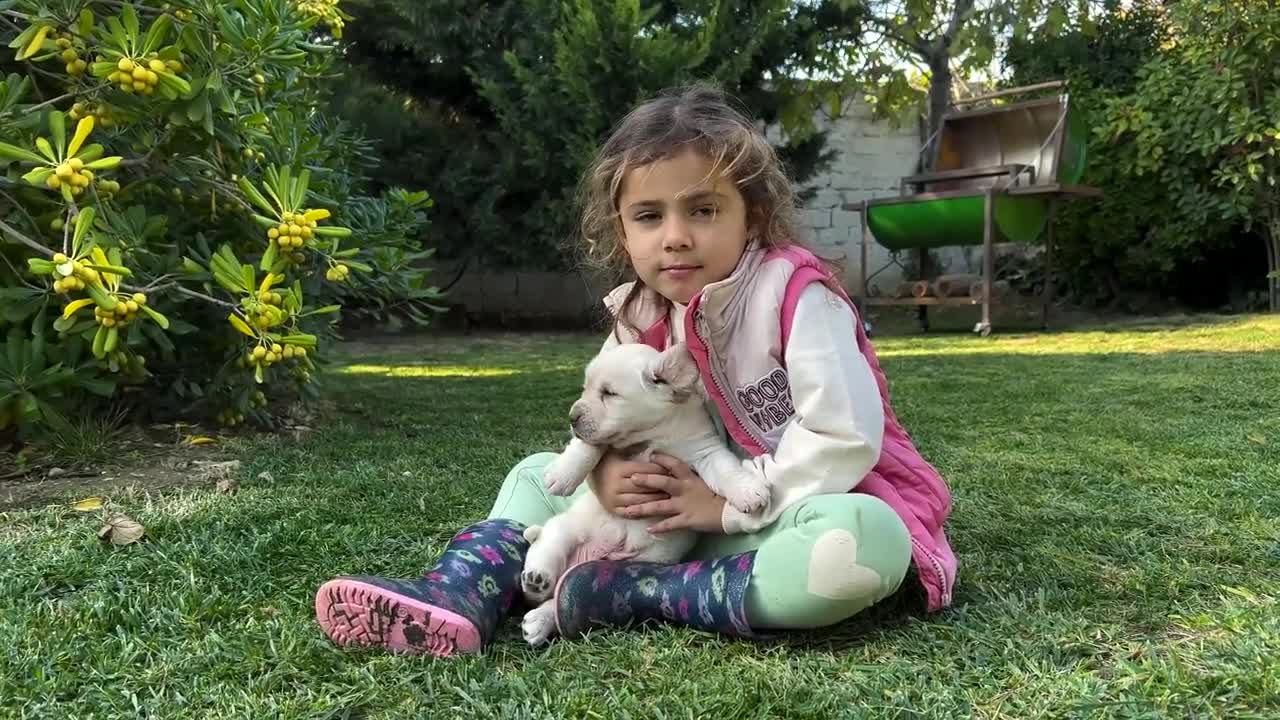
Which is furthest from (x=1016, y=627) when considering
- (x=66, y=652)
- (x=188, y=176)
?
(x=188, y=176)

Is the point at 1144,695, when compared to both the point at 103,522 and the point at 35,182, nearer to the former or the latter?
the point at 103,522

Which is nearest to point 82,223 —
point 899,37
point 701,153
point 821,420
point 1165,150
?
point 701,153

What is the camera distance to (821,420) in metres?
1.30

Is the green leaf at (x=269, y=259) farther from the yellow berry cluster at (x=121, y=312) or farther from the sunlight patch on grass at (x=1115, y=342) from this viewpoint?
Result: the sunlight patch on grass at (x=1115, y=342)

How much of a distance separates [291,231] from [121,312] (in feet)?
1.34

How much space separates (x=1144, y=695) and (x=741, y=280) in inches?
30.7

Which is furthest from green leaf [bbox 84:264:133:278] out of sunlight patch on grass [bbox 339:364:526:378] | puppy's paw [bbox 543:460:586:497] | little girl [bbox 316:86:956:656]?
sunlight patch on grass [bbox 339:364:526:378]

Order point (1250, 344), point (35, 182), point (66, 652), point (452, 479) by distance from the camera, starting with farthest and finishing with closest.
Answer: point (1250, 344) → point (452, 479) → point (35, 182) → point (66, 652)

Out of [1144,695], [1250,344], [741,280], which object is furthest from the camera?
[1250,344]

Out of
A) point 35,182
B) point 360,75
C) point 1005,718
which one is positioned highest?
point 360,75

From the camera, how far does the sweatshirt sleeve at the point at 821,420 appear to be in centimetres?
130

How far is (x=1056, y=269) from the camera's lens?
330 inches

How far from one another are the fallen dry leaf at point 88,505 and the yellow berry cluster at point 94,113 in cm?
84

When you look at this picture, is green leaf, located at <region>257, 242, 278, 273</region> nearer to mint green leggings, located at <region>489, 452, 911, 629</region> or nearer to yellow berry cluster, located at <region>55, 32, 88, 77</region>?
yellow berry cluster, located at <region>55, 32, 88, 77</region>
